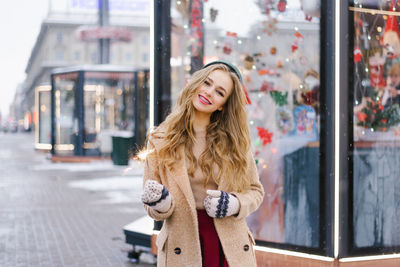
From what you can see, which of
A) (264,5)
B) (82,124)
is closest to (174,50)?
(264,5)

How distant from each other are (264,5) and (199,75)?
287cm

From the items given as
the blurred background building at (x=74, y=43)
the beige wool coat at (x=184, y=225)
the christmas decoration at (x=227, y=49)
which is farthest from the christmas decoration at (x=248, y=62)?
the blurred background building at (x=74, y=43)

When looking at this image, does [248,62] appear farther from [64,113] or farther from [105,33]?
[64,113]

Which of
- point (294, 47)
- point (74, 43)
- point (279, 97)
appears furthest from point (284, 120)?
point (74, 43)

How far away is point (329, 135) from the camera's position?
4355 mm

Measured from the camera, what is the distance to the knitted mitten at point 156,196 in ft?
7.29

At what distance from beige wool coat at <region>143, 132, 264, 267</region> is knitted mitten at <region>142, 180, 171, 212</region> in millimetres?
92

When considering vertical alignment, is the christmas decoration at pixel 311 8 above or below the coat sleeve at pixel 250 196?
above

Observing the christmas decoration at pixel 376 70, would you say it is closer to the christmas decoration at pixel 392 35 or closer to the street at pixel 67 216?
the christmas decoration at pixel 392 35

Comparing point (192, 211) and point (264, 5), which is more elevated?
point (264, 5)

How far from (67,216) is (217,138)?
6178 millimetres

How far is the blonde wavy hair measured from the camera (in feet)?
8.04

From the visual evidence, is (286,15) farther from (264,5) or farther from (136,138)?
(136,138)

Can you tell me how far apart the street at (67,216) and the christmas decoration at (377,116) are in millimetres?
2138
